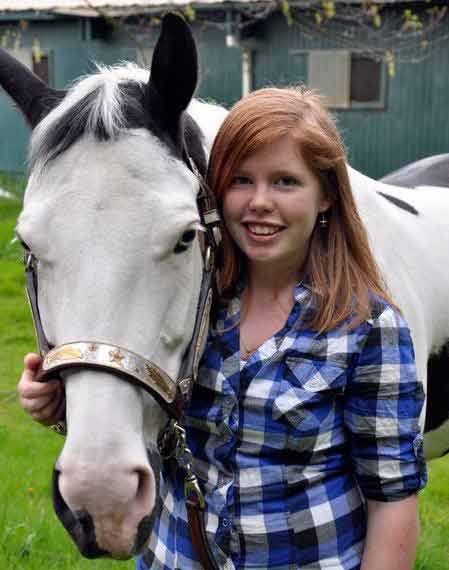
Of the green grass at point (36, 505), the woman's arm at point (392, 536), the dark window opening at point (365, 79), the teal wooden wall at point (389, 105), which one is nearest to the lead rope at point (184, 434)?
the woman's arm at point (392, 536)

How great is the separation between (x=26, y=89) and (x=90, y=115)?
31cm

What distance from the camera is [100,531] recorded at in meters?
1.45

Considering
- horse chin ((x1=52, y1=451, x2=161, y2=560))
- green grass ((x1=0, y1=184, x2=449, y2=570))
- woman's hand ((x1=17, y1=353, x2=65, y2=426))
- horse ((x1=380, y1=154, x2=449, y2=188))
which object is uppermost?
horse ((x1=380, y1=154, x2=449, y2=188))

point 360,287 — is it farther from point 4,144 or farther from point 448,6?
point 4,144

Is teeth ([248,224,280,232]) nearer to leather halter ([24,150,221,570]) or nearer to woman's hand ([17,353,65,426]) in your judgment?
leather halter ([24,150,221,570])

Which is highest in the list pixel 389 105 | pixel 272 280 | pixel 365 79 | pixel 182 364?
pixel 365 79

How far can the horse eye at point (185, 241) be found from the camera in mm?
1620

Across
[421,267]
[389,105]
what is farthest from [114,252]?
[389,105]

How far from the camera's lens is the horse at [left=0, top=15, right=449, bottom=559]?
56.2 inches

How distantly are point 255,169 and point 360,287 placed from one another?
1.20 ft

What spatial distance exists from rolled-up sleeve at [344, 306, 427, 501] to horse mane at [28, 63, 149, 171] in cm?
72

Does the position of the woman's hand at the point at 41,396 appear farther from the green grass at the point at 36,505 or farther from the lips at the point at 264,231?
the green grass at the point at 36,505

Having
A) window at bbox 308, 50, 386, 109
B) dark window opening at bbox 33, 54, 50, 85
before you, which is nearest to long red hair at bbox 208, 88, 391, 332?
window at bbox 308, 50, 386, 109

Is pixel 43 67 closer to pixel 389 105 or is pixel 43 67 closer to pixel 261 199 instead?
pixel 389 105
